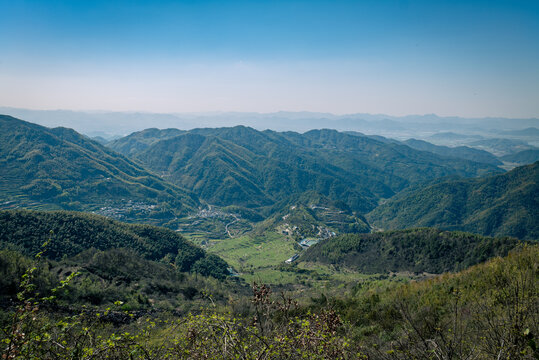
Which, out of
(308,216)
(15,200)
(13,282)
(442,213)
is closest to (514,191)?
(442,213)

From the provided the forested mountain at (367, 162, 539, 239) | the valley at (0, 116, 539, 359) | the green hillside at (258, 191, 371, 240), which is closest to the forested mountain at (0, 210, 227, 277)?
the valley at (0, 116, 539, 359)

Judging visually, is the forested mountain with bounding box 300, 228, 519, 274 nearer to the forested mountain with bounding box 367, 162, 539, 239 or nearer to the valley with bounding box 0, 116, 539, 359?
the valley with bounding box 0, 116, 539, 359

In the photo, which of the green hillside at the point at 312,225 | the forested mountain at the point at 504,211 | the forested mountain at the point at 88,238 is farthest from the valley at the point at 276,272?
the green hillside at the point at 312,225

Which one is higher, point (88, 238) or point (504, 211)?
point (88, 238)

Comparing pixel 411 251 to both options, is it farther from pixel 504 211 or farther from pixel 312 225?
pixel 504 211

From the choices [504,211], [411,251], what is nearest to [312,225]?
[411,251]
